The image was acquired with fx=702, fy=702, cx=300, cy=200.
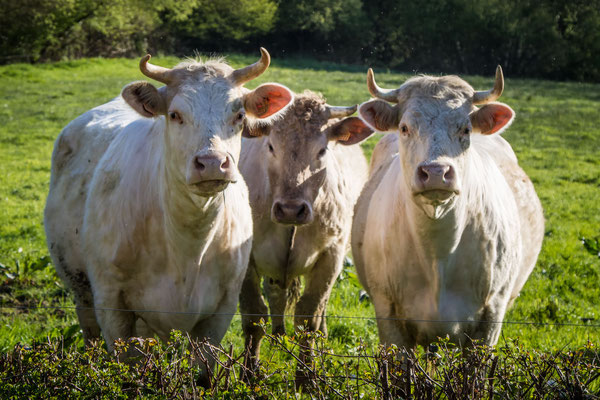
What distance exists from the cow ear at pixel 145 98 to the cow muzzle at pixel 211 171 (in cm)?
66

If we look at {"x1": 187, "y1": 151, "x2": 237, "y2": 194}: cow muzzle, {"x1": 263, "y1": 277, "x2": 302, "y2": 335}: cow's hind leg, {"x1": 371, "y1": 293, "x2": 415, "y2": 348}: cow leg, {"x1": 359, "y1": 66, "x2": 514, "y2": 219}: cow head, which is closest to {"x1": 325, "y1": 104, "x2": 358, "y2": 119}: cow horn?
{"x1": 359, "y1": 66, "x2": 514, "y2": 219}: cow head

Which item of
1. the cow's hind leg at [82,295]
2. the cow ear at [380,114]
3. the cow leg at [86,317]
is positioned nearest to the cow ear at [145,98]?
the cow ear at [380,114]

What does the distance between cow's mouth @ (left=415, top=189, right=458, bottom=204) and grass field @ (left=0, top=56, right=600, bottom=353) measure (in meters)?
0.96

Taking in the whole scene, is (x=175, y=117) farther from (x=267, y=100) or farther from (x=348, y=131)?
(x=348, y=131)

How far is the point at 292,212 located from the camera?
5.35 metres

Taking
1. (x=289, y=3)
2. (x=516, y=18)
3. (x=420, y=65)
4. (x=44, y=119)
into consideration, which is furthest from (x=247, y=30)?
(x=44, y=119)

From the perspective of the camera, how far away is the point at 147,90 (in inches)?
170

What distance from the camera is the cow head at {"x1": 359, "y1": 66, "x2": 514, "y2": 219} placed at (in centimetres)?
398

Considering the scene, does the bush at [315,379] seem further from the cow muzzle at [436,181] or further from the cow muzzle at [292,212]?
the cow muzzle at [292,212]

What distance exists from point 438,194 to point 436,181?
0.11 meters

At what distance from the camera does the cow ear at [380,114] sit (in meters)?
4.60

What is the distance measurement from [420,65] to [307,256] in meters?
25.9

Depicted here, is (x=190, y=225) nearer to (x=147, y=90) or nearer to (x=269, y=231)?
(x=147, y=90)

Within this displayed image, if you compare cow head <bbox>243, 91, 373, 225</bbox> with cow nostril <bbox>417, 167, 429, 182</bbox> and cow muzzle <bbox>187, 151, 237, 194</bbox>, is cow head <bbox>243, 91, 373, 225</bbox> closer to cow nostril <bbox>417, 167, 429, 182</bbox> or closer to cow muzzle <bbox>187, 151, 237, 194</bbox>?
cow muzzle <bbox>187, 151, 237, 194</bbox>
